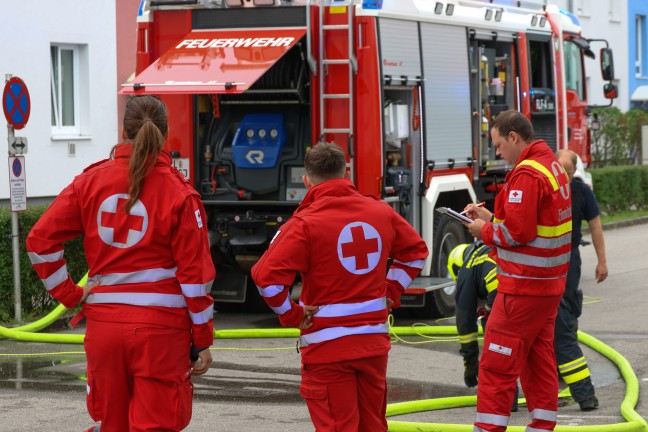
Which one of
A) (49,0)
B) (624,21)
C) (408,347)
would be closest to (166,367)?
(408,347)

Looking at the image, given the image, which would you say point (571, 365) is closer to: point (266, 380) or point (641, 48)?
point (266, 380)

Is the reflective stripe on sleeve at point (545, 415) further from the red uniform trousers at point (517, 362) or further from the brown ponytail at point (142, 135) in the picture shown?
the brown ponytail at point (142, 135)

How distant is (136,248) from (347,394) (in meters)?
1.05

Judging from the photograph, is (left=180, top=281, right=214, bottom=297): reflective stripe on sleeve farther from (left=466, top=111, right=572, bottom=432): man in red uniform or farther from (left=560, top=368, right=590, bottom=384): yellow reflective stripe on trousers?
(left=560, top=368, right=590, bottom=384): yellow reflective stripe on trousers

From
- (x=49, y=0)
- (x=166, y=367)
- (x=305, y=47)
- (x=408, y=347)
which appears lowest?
(x=408, y=347)

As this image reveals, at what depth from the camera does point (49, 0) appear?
2086cm

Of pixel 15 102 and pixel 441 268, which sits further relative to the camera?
pixel 441 268

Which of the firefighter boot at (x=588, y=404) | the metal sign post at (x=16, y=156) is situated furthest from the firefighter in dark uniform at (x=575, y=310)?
the metal sign post at (x=16, y=156)

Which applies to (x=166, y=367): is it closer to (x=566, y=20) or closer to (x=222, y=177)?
(x=222, y=177)

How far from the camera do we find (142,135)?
192 inches

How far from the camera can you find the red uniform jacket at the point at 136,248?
4848mm

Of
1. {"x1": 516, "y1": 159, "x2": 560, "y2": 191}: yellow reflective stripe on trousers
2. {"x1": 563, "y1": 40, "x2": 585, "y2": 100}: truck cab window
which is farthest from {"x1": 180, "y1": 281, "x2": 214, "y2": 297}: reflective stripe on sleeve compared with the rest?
{"x1": 563, "y1": 40, "x2": 585, "y2": 100}: truck cab window

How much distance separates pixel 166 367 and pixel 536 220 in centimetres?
229

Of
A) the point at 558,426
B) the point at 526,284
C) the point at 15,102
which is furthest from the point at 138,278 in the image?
the point at 15,102
